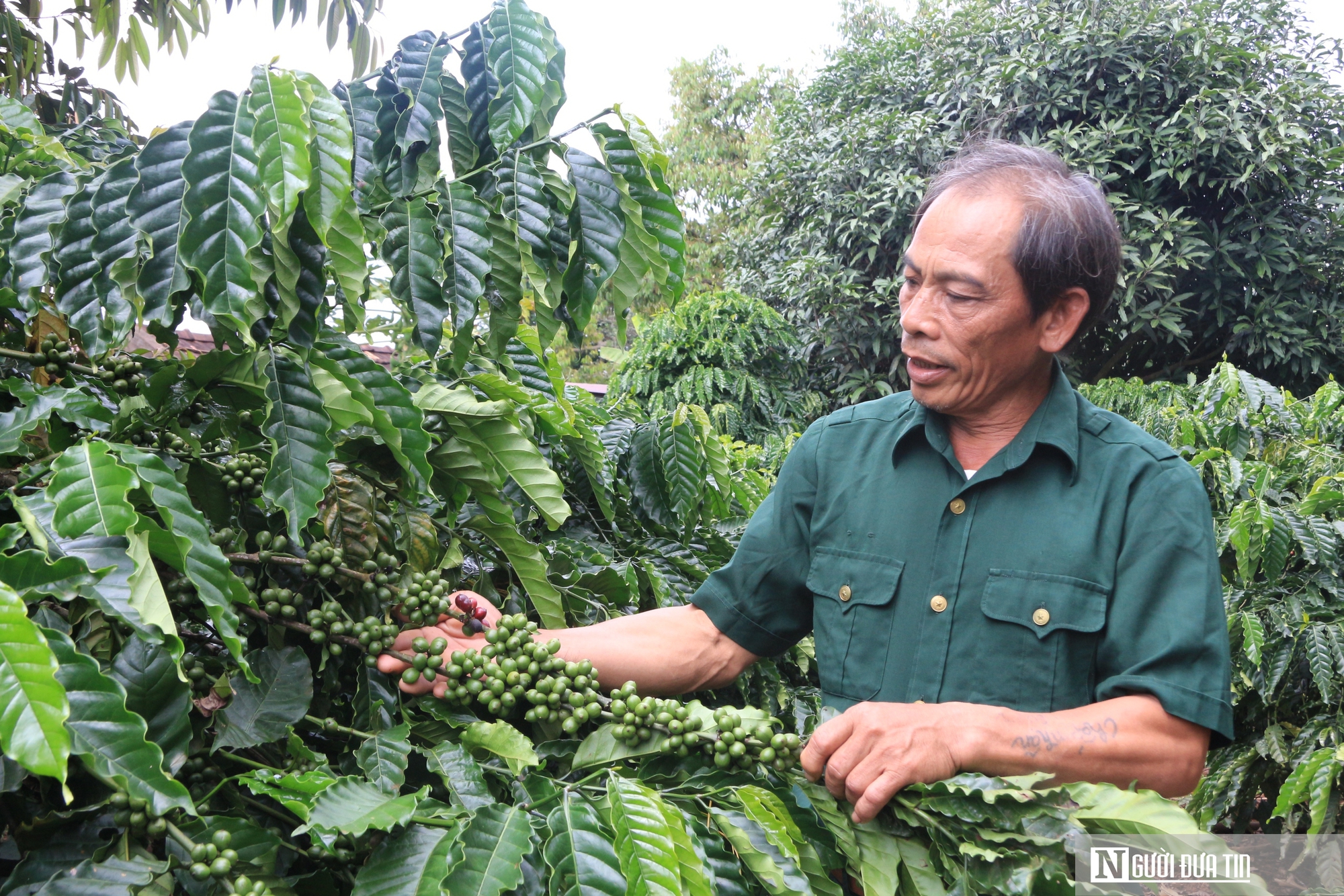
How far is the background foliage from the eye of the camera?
25.8ft

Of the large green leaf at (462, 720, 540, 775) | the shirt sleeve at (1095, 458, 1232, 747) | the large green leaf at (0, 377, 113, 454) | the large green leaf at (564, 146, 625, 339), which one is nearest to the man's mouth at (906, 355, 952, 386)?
the shirt sleeve at (1095, 458, 1232, 747)

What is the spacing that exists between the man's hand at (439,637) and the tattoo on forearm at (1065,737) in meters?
0.79

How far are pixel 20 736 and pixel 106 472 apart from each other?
11.8 inches

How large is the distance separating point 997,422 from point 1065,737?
613mm

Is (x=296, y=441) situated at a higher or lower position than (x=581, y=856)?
higher

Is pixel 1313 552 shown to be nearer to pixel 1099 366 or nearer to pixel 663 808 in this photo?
pixel 663 808

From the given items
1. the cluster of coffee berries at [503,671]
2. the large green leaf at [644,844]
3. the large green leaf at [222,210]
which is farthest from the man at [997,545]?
the large green leaf at [222,210]

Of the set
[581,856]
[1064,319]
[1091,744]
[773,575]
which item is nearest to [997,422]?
[1064,319]

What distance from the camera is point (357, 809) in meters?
0.98

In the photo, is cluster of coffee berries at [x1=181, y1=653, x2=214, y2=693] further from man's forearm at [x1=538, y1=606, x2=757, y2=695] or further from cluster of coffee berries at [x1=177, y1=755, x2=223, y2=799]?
man's forearm at [x1=538, y1=606, x2=757, y2=695]

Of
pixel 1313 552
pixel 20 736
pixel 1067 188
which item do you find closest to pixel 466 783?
pixel 20 736

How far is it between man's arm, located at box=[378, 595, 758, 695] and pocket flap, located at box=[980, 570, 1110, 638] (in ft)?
1.58

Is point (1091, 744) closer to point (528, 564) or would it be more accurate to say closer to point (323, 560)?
point (528, 564)

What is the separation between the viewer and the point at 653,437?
2154mm
